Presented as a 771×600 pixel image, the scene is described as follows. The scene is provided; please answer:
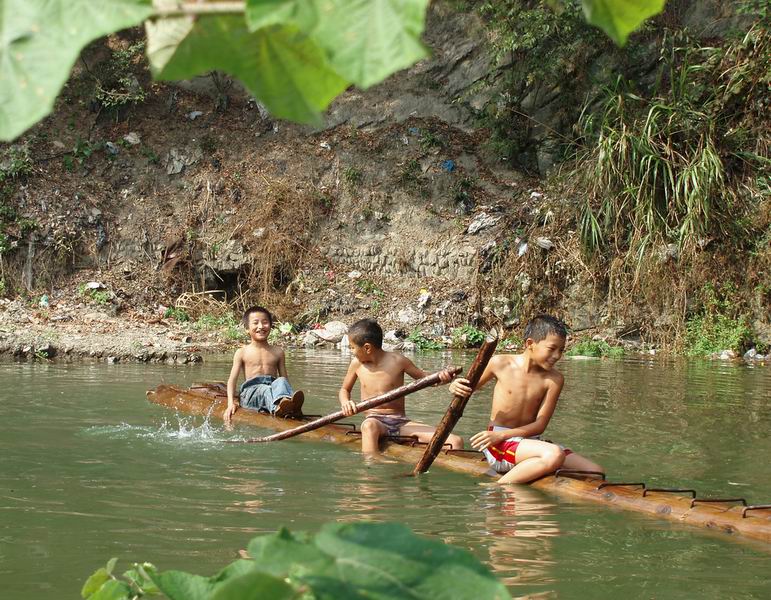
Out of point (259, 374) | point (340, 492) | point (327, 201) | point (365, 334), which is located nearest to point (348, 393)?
point (365, 334)

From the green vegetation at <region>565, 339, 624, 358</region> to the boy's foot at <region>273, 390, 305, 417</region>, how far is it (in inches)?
267

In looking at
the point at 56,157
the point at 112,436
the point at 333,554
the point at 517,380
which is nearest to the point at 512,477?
the point at 517,380

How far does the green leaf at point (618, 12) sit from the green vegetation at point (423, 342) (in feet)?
43.3

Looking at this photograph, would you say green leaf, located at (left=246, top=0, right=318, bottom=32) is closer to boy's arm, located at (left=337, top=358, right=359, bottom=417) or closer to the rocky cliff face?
boy's arm, located at (left=337, top=358, right=359, bottom=417)

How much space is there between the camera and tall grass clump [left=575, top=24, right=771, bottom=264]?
13633mm

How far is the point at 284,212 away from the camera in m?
17.1

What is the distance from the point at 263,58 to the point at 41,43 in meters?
0.18

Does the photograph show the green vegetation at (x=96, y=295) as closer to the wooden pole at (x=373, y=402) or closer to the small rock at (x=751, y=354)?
the wooden pole at (x=373, y=402)

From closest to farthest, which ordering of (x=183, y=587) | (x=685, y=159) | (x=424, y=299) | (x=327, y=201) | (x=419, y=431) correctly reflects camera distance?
(x=183, y=587)
(x=419, y=431)
(x=685, y=159)
(x=424, y=299)
(x=327, y=201)

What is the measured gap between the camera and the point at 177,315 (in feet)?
50.9

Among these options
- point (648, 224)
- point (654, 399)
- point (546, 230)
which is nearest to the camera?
point (654, 399)

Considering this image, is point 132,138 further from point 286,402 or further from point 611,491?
point 611,491

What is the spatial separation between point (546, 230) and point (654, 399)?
6301 millimetres

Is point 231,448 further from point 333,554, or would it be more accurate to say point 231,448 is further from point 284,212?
point 284,212
